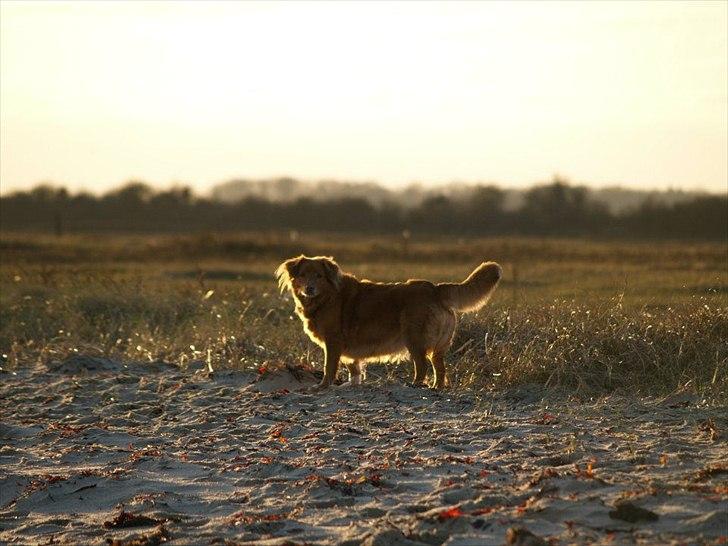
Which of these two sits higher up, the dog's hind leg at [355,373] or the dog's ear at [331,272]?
the dog's ear at [331,272]

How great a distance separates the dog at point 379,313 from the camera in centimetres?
1028

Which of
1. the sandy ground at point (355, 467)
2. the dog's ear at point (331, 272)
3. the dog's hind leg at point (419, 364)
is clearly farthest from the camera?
the dog's ear at point (331, 272)

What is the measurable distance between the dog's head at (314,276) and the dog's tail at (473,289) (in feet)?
3.46

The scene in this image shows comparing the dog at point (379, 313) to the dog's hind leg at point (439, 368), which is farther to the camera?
the dog's hind leg at point (439, 368)

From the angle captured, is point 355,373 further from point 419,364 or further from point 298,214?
point 298,214

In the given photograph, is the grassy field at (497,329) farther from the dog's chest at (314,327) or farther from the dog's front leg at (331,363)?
the dog's front leg at (331,363)

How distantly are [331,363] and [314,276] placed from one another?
2.80 feet

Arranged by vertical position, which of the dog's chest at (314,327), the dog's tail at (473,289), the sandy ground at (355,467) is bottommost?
the sandy ground at (355,467)

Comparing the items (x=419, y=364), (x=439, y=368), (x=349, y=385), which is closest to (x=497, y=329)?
(x=439, y=368)

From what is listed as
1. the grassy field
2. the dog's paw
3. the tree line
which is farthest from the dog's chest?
the tree line

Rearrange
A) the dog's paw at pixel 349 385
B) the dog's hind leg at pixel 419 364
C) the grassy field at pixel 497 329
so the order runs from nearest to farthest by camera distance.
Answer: the grassy field at pixel 497 329 < the dog's hind leg at pixel 419 364 < the dog's paw at pixel 349 385

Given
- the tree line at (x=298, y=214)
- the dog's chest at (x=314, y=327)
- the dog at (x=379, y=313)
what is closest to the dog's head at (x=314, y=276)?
the dog at (x=379, y=313)

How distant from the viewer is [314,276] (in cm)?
1062

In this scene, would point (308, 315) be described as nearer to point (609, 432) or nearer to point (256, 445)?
point (256, 445)
